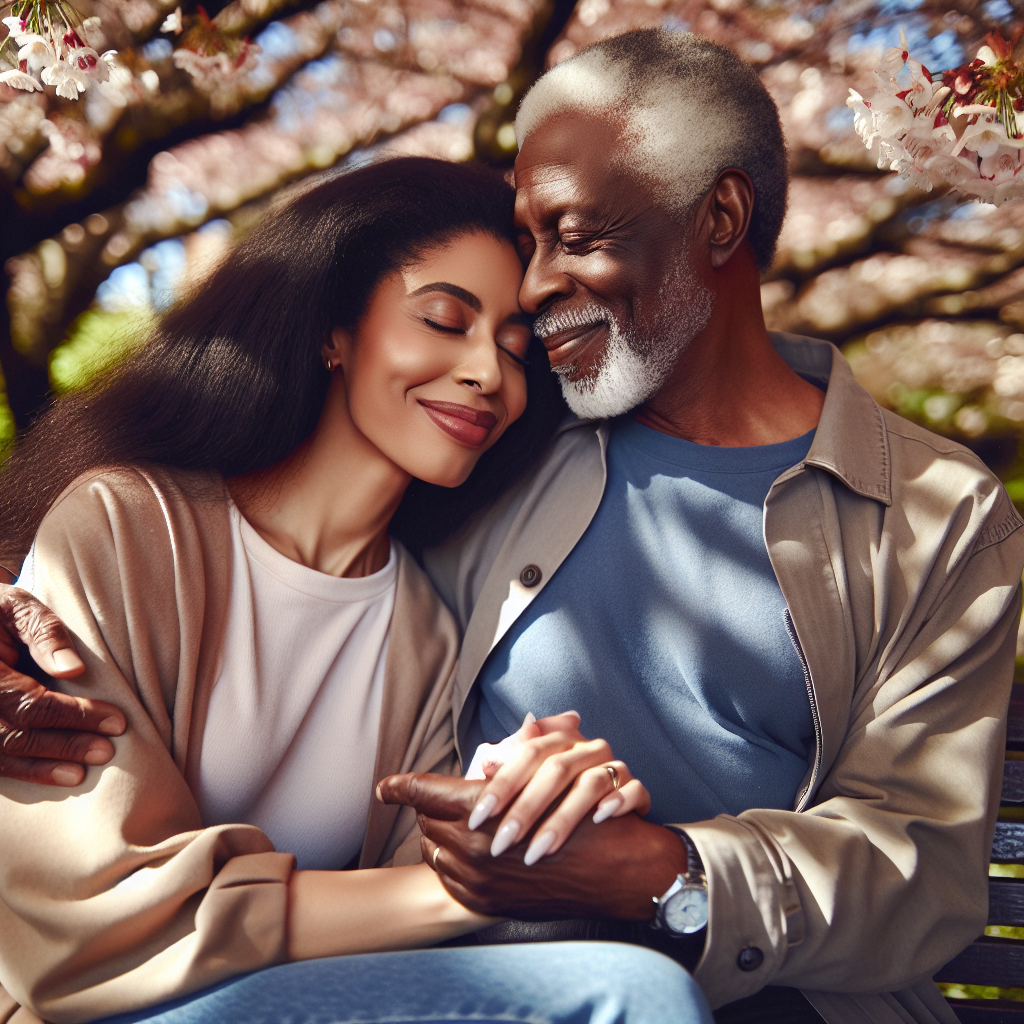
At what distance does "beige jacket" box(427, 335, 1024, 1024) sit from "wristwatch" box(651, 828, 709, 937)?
3cm

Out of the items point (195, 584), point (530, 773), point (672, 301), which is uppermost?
point (672, 301)

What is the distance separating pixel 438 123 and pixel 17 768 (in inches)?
102

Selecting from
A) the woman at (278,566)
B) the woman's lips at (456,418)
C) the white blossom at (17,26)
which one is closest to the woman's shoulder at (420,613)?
the woman at (278,566)

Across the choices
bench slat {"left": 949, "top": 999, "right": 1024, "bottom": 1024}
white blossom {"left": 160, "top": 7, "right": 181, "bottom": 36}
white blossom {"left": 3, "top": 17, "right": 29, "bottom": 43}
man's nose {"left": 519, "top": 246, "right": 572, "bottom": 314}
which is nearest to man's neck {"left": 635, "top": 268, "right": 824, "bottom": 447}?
man's nose {"left": 519, "top": 246, "right": 572, "bottom": 314}

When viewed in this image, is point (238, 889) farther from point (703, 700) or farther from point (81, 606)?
point (703, 700)

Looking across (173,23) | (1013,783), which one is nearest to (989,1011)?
(1013,783)

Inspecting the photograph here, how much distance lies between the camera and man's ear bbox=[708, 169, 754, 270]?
2092mm

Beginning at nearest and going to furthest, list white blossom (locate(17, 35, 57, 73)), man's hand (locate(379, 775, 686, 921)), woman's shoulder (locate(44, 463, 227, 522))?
man's hand (locate(379, 775, 686, 921)) → woman's shoulder (locate(44, 463, 227, 522)) → white blossom (locate(17, 35, 57, 73))

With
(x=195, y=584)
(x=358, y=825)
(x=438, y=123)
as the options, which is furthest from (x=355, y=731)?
(x=438, y=123)

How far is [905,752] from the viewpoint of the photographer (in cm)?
173

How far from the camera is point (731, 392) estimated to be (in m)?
2.13

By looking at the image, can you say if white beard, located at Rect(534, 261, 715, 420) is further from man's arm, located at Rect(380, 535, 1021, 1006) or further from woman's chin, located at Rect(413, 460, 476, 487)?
man's arm, located at Rect(380, 535, 1021, 1006)

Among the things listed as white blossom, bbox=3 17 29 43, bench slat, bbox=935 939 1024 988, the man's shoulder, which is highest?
white blossom, bbox=3 17 29 43

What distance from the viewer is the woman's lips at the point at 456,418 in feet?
6.27
